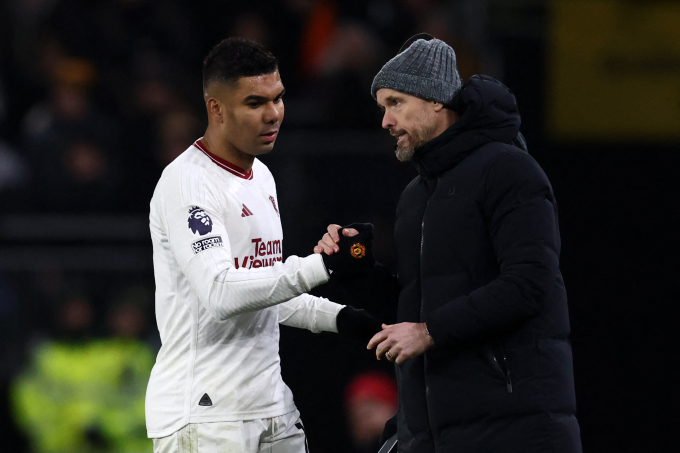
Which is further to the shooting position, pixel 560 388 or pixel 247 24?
pixel 247 24

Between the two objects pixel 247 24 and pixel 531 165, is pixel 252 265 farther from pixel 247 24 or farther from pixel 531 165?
pixel 247 24

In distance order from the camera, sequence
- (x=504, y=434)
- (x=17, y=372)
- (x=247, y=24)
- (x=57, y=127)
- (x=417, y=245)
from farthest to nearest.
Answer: (x=247, y=24)
(x=57, y=127)
(x=17, y=372)
(x=417, y=245)
(x=504, y=434)

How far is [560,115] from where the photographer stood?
5.83 meters

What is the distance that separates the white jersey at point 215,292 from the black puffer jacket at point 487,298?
442 mm

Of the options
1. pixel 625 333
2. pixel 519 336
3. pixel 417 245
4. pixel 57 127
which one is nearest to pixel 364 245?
pixel 417 245

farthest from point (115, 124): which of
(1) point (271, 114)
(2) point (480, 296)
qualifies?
(2) point (480, 296)

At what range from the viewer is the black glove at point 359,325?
11.7 ft

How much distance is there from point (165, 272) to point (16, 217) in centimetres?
311

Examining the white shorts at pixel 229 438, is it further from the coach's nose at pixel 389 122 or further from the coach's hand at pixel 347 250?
the coach's nose at pixel 389 122

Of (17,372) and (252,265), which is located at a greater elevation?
(252,265)

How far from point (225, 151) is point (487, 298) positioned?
47.1 inches

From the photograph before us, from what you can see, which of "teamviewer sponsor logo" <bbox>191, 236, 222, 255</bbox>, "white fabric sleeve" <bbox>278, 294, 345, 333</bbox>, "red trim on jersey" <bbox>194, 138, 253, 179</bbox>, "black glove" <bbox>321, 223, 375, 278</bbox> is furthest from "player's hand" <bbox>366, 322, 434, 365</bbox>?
"red trim on jersey" <bbox>194, 138, 253, 179</bbox>

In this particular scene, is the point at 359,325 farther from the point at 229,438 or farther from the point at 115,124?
the point at 115,124

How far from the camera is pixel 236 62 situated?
340 centimetres
